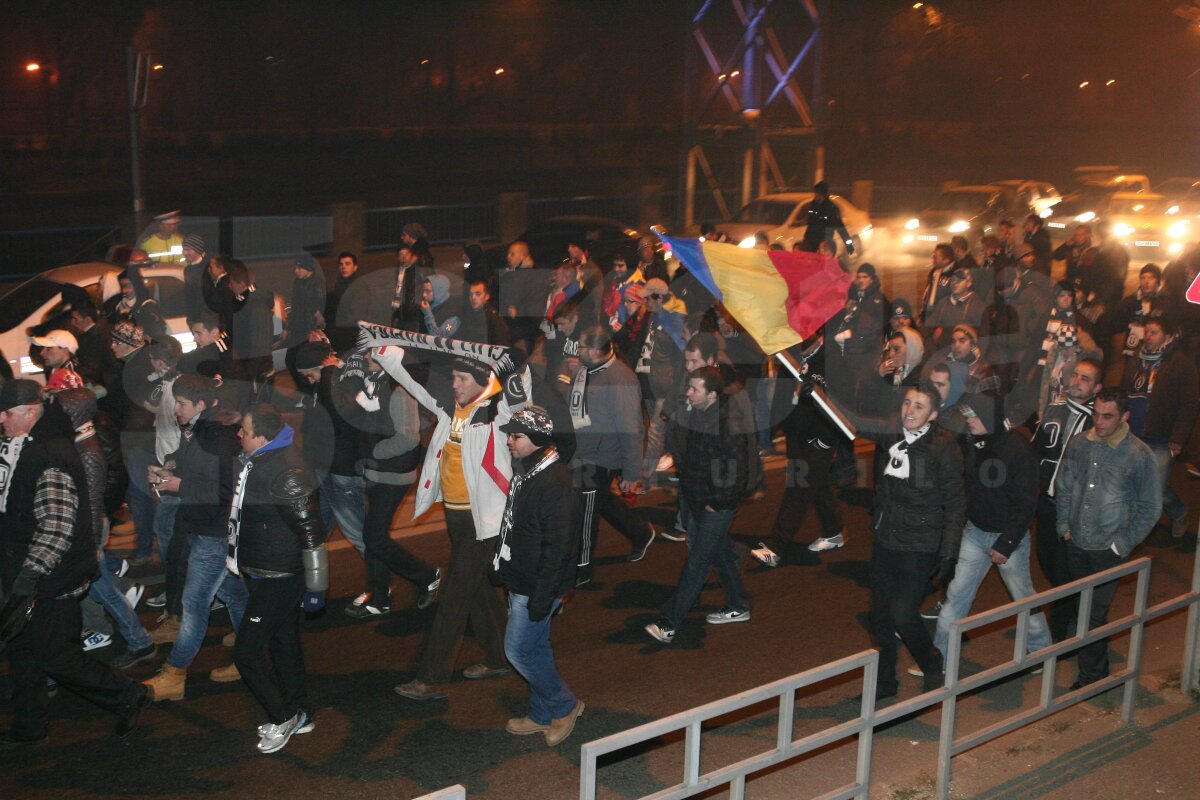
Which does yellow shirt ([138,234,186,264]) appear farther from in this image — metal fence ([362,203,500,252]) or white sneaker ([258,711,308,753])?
metal fence ([362,203,500,252])

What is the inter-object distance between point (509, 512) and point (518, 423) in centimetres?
47

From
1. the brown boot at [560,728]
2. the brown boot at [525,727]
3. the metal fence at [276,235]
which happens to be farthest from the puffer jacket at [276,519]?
the metal fence at [276,235]

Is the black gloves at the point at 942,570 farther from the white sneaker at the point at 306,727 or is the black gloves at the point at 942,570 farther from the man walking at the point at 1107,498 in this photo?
the white sneaker at the point at 306,727

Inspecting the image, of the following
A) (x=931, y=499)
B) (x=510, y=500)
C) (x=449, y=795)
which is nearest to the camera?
(x=449, y=795)

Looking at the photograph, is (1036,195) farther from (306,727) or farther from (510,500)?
(306,727)

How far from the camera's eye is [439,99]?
54.5 m

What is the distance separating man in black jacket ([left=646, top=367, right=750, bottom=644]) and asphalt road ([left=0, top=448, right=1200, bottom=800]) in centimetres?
33

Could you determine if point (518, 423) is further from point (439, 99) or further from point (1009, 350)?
point (439, 99)

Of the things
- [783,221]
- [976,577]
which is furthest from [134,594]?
[783,221]

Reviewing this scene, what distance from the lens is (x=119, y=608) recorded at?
7.13 metres

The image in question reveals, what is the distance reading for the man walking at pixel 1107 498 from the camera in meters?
6.95

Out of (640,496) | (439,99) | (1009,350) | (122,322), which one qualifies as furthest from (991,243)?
(439,99)

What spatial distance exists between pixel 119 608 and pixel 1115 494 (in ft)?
18.3

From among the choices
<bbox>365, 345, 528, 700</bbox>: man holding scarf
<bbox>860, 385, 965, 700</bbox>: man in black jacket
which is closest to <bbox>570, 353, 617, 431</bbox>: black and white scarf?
<bbox>365, 345, 528, 700</bbox>: man holding scarf
